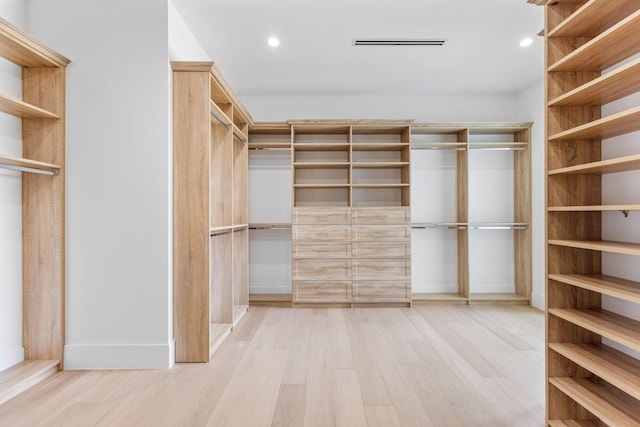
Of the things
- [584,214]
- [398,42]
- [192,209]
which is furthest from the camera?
[398,42]

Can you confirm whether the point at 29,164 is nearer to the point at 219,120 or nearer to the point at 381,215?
the point at 219,120

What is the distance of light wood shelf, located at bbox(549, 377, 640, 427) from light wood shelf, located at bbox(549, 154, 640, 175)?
3.29 ft

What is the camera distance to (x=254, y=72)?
13.7 feet

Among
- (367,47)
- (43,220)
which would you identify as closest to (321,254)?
(367,47)

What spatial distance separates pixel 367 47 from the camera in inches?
140

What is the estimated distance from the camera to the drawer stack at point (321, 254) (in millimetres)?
4480

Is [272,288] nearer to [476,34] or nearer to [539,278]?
[539,278]

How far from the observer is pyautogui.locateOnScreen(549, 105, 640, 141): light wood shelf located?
1.37m

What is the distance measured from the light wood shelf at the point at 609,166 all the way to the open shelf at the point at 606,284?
19.6 inches

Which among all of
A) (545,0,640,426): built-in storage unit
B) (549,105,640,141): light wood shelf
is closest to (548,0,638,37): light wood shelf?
(545,0,640,426): built-in storage unit

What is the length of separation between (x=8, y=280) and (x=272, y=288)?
2961 millimetres

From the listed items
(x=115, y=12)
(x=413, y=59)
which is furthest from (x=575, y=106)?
(x=115, y=12)

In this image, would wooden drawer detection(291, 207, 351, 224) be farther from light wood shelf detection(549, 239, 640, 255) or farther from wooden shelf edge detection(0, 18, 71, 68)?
light wood shelf detection(549, 239, 640, 255)

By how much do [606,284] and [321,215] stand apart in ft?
10.5
